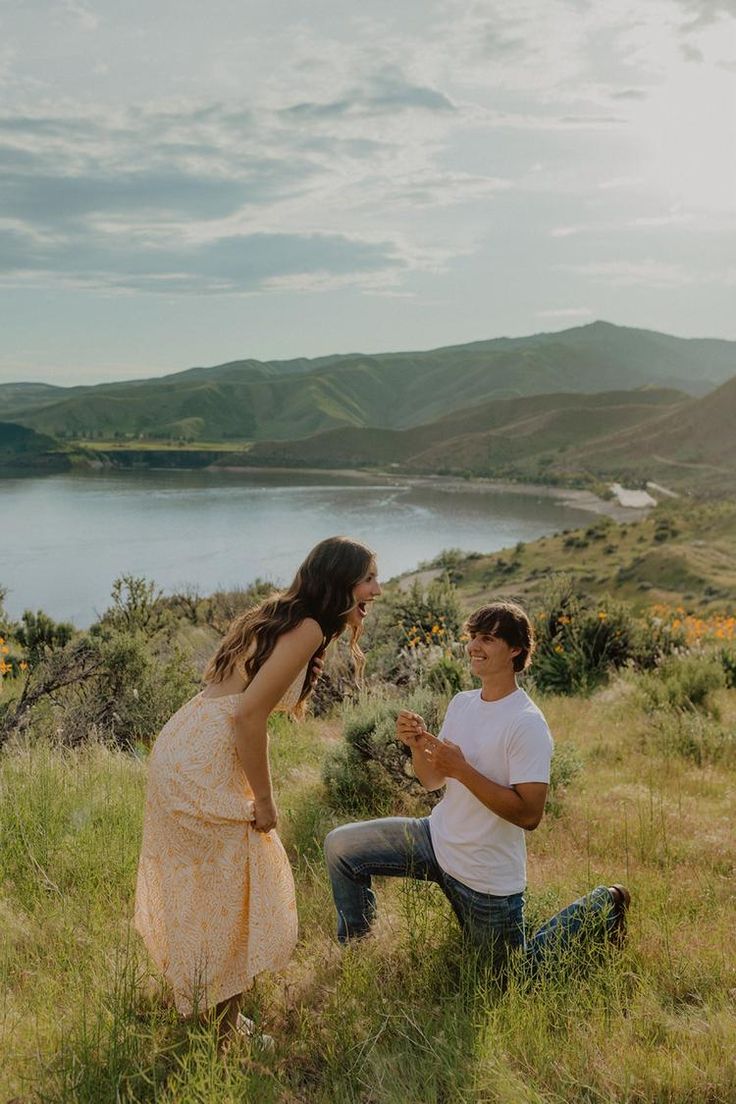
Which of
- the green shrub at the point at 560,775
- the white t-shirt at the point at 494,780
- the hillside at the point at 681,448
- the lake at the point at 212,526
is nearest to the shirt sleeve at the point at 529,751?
the white t-shirt at the point at 494,780

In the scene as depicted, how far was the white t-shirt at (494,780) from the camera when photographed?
266 centimetres

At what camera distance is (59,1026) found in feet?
7.83

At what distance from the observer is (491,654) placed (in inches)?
109

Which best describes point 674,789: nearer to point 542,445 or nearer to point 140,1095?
point 140,1095

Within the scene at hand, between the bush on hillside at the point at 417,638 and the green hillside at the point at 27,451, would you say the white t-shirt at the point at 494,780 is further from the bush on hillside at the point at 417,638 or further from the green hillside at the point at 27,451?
the green hillside at the point at 27,451

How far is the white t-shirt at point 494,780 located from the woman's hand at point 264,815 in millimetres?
595

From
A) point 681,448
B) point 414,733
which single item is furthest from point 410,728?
point 681,448

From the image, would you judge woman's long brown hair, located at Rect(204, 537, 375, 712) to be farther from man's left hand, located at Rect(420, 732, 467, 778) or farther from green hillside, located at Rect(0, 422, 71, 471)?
green hillside, located at Rect(0, 422, 71, 471)

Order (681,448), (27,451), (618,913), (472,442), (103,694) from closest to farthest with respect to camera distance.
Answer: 1. (618,913)
2. (103,694)
3. (681,448)
4. (27,451)
5. (472,442)

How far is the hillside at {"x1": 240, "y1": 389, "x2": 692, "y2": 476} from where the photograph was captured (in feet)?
420

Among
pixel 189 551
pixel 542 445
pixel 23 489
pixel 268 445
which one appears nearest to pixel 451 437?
pixel 542 445

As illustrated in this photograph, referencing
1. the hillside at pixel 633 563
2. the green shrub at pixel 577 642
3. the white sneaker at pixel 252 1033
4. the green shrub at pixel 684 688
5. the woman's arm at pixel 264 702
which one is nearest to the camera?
the white sneaker at pixel 252 1033

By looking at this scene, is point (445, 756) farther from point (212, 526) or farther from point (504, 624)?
point (212, 526)

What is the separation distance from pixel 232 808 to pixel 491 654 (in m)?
0.90
